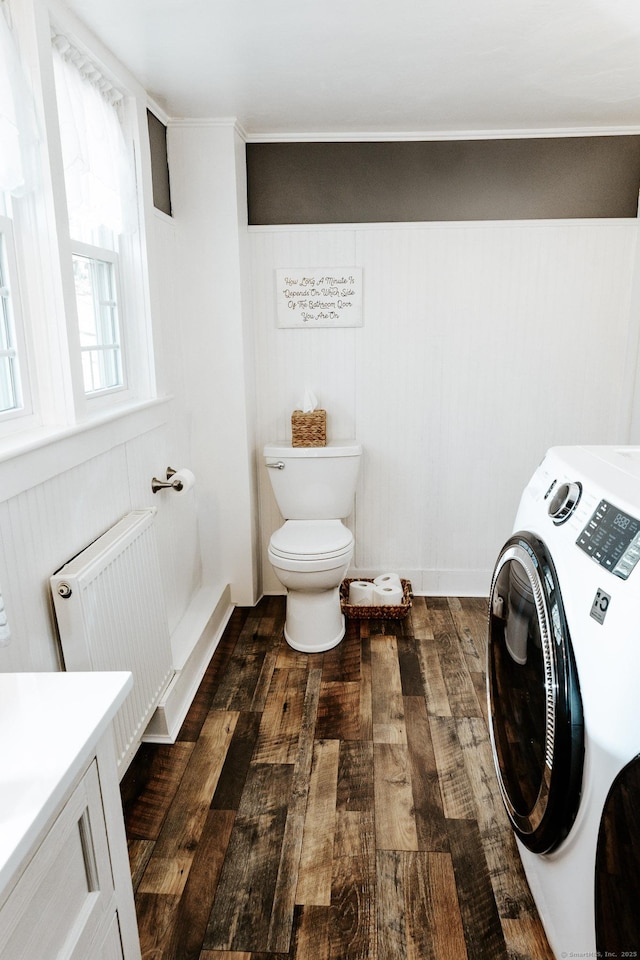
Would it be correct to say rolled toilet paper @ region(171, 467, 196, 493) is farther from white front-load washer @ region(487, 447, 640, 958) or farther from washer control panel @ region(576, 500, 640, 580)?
washer control panel @ region(576, 500, 640, 580)

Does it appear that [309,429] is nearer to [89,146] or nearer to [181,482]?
[181,482]

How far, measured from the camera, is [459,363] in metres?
3.02

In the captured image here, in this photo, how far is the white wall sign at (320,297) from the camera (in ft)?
9.66

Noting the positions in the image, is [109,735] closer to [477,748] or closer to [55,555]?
[55,555]

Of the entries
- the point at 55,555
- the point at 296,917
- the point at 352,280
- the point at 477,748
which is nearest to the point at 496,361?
the point at 352,280

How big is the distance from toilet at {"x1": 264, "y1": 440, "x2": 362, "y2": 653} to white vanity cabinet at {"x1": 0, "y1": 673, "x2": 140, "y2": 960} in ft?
5.00

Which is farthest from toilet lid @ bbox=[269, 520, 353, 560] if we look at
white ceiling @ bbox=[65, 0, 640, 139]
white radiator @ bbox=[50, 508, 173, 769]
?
white ceiling @ bbox=[65, 0, 640, 139]

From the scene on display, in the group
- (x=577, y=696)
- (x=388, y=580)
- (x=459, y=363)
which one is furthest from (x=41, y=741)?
(x=459, y=363)

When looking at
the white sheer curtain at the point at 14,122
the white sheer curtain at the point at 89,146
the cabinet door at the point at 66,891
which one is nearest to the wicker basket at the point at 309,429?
the white sheer curtain at the point at 89,146

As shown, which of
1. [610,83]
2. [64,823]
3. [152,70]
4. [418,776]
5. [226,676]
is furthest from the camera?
[226,676]

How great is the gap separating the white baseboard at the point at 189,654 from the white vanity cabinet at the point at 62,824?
1.00 meters

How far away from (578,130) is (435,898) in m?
2.93

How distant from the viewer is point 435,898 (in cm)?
153

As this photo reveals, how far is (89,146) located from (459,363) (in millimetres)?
1803
